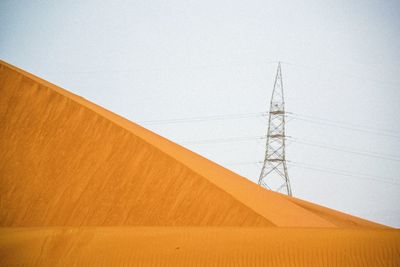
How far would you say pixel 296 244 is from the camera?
4418 millimetres

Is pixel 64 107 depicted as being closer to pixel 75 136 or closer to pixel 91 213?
pixel 75 136

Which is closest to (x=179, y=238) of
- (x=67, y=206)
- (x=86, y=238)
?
(x=86, y=238)

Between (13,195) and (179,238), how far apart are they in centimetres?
673

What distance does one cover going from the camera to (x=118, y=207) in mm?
8383

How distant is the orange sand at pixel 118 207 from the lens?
14.4 ft

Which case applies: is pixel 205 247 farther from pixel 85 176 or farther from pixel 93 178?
pixel 85 176

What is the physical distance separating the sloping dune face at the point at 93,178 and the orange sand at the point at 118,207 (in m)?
0.03

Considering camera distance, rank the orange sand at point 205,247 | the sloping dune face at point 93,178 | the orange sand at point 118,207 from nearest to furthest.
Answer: the orange sand at point 205,247
the orange sand at point 118,207
the sloping dune face at point 93,178

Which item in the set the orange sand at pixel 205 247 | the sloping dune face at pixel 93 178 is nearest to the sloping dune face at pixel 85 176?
the sloping dune face at pixel 93 178

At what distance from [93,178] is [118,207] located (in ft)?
4.18

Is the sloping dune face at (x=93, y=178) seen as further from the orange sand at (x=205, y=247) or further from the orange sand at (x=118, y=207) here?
the orange sand at (x=205, y=247)

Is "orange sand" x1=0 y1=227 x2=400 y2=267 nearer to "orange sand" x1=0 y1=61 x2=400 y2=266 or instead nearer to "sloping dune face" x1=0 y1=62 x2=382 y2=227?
"orange sand" x1=0 y1=61 x2=400 y2=266

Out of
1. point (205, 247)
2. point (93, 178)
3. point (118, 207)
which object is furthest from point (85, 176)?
point (205, 247)

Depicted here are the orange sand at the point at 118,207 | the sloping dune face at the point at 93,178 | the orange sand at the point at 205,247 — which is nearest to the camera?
the orange sand at the point at 205,247
